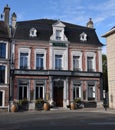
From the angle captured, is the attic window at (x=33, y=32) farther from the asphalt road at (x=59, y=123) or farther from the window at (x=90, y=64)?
the asphalt road at (x=59, y=123)

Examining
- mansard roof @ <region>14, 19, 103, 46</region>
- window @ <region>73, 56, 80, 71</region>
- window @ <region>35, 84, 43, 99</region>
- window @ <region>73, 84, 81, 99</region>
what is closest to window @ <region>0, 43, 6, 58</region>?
mansard roof @ <region>14, 19, 103, 46</region>

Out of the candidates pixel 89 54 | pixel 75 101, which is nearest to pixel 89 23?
pixel 89 54

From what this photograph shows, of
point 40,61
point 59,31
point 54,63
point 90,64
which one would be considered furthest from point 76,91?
point 59,31

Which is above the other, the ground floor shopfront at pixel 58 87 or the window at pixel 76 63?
the window at pixel 76 63

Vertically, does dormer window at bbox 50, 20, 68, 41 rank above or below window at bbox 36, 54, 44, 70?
above

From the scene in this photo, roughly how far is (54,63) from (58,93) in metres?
3.61

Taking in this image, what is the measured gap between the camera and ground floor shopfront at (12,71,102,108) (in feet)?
105

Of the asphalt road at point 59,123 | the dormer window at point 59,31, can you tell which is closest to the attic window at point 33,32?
the dormer window at point 59,31

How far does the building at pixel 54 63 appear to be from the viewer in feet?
106

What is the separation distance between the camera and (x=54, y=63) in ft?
110

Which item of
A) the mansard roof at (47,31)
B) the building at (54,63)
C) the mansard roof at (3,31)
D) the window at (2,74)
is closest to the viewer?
the window at (2,74)

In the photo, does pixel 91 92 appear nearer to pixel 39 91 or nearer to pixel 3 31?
Result: pixel 39 91

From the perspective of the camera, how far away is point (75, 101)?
33.2 meters

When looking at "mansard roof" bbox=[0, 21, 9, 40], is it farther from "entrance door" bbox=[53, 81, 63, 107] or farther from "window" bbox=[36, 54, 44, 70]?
"entrance door" bbox=[53, 81, 63, 107]
